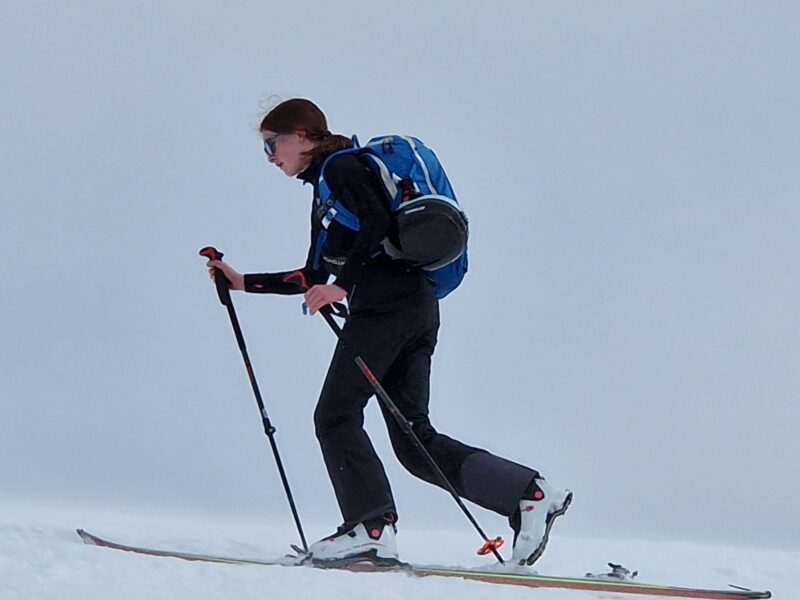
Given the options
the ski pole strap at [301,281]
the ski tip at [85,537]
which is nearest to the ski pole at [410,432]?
the ski pole strap at [301,281]

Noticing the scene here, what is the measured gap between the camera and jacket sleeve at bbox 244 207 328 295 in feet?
16.4

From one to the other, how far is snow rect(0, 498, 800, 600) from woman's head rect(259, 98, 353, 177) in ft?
5.96

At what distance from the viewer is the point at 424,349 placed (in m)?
5.04

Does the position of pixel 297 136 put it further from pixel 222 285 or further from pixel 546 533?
pixel 546 533

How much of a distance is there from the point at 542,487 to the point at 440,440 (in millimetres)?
494

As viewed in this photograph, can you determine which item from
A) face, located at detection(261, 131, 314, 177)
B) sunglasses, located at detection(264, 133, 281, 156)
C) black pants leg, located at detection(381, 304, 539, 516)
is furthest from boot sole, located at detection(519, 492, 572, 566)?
sunglasses, located at detection(264, 133, 281, 156)


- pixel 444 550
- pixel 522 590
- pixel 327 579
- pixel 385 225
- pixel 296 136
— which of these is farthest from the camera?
pixel 444 550

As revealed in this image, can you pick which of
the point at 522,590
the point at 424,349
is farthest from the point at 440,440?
the point at 522,590

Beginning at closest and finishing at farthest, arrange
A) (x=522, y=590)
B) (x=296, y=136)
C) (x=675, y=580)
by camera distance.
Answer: (x=522, y=590), (x=296, y=136), (x=675, y=580)

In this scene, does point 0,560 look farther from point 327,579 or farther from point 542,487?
point 542,487

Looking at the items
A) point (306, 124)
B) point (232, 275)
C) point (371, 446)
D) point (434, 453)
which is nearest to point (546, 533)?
point (434, 453)

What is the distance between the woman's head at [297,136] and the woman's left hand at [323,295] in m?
0.66

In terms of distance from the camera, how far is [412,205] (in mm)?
4582

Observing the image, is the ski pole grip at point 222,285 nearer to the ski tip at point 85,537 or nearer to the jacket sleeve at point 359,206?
the jacket sleeve at point 359,206
